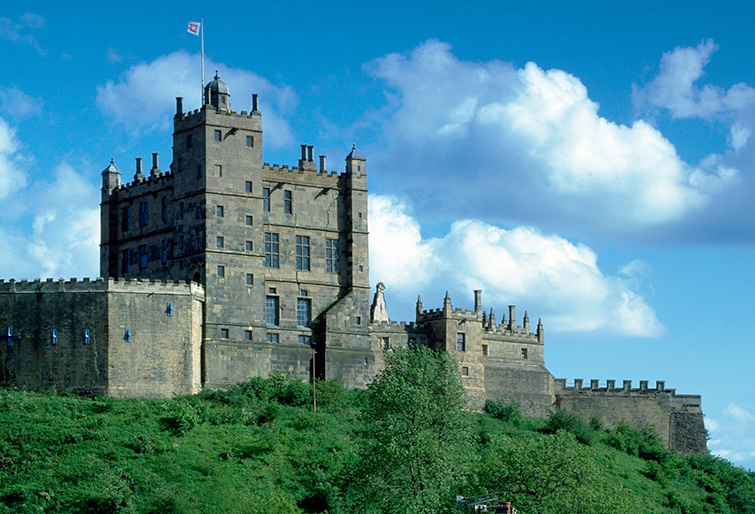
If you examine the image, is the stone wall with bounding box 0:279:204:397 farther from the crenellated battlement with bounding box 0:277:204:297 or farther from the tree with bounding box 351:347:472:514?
the tree with bounding box 351:347:472:514

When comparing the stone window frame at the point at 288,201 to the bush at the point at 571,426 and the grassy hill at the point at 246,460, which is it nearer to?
the grassy hill at the point at 246,460

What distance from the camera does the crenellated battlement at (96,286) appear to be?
85.0 meters

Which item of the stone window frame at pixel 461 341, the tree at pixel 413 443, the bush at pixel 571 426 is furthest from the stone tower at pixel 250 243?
the tree at pixel 413 443

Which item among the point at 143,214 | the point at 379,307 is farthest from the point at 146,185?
the point at 379,307

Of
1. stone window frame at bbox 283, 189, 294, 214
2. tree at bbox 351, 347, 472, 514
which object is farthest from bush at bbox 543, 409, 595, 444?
tree at bbox 351, 347, 472, 514

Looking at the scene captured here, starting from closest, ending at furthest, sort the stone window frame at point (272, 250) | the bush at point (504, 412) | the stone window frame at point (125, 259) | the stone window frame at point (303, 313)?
1. the stone window frame at point (272, 250)
2. the stone window frame at point (303, 313)
3. the stone window frame at point (125, 259)
4. the bush at point (504, 412)

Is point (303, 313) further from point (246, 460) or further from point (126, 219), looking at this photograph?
point (246, 460)

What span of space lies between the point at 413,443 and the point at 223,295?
2298cm

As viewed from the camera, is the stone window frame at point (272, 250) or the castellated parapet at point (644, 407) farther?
the castellated parapet at point (644, 407)

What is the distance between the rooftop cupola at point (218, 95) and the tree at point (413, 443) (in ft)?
76.2

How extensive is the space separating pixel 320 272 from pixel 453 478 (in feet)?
89.8

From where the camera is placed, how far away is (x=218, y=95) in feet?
297

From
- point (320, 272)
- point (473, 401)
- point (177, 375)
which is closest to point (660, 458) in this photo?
point (473, 401)

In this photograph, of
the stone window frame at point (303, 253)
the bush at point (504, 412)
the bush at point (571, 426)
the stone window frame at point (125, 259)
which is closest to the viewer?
the stone window frame at point (303, 253)
